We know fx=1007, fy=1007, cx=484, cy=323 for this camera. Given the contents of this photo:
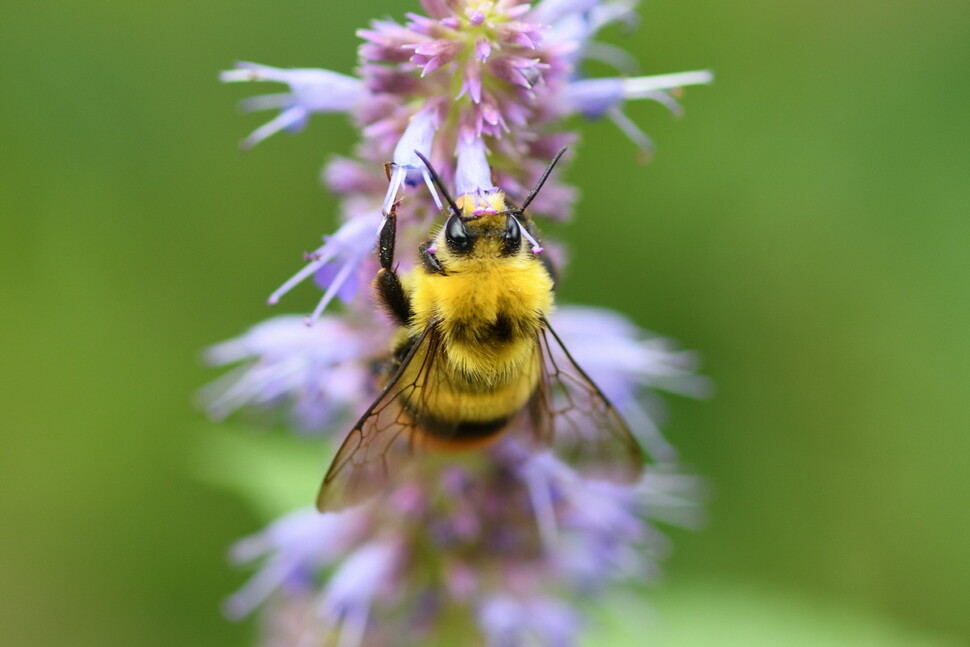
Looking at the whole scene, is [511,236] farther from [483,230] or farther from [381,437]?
[381,437]

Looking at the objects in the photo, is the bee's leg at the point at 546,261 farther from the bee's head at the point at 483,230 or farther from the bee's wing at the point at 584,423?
the bee's wing at the point at 584,423

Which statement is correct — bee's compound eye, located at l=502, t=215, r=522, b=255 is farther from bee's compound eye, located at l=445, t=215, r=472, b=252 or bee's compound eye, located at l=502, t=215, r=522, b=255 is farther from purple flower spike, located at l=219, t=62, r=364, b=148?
purple flower spike, located at l=219, t=62, r=364, b=148

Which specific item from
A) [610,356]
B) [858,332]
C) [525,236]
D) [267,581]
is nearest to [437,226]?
[525,236]

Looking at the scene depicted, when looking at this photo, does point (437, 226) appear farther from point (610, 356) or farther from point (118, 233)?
point (118, 233)

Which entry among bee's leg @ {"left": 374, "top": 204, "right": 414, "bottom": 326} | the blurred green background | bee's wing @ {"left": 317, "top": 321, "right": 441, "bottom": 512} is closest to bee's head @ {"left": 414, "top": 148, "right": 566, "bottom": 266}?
bee's leg @ {"left": 374, "top": 204, "right": 414, "bottom": 326}

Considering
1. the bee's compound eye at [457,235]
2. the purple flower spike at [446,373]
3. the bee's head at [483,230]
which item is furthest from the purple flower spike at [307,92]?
the bee's compound eye at [457,235]
